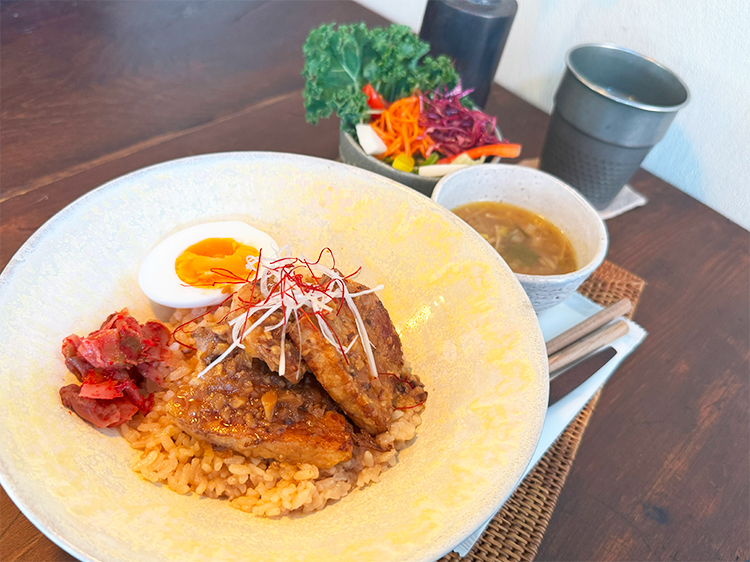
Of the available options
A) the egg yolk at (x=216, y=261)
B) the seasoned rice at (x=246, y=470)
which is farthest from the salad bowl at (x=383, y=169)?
the seasoned rice at (x=246, y=470)

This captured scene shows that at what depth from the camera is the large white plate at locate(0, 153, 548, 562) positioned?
1.27 metres

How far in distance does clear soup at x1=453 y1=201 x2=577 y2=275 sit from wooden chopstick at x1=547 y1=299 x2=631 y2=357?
27 cm

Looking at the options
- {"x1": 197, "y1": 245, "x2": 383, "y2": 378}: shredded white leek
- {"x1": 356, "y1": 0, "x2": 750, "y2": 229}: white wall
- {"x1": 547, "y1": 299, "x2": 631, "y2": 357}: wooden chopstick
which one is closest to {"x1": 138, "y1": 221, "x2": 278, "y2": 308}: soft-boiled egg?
{"x1": 197, "y1": 245, "x2": 383, "y2": 378}: shredded white leek

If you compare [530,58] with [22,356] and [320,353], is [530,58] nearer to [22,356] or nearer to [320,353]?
[320,353]

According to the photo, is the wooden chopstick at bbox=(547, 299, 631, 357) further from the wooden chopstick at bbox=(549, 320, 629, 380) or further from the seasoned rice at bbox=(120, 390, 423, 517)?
the seasoned rice at bbox=(120, 390, 423, 517)

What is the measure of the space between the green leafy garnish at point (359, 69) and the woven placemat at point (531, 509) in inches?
75.3

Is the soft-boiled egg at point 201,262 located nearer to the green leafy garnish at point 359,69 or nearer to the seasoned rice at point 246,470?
the seasoned rice at point 246,470

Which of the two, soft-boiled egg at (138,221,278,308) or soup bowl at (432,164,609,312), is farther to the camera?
soup bowl at (432,164,609,312)

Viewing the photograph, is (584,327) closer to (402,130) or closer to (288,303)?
(288,303)

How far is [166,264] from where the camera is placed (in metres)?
1.95

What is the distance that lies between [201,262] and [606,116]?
7.15 ft

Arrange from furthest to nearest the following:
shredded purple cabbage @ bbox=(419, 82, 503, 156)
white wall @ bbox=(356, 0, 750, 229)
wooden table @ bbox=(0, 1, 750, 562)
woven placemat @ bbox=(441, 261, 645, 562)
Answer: white wall @ bbox=(356, 0, 750, 229)
shredded purple cabbage @ bbox=(419, 82, 503, 156)
wooden table @ bbox=(0, 1, 750, 562)
woven placemat @ bbox=(441, 261, 645, 562)

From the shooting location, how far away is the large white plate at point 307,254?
1.27 metres

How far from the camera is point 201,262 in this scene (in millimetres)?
2020
